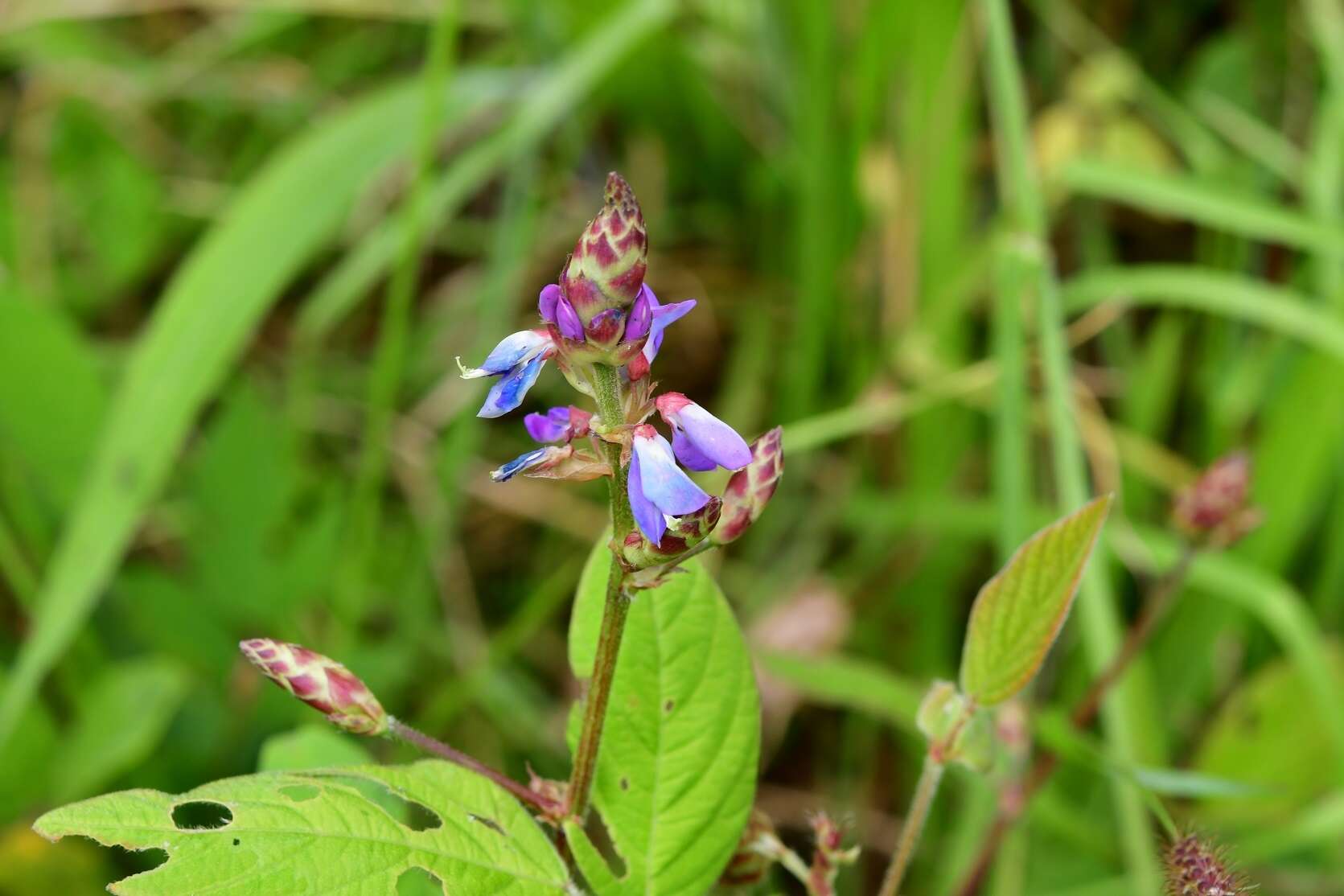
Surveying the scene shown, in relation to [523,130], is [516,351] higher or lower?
lower

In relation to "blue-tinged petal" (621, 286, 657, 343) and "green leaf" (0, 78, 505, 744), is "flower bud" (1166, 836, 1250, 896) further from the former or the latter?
"green leaf" (0, 78, 505, 744)

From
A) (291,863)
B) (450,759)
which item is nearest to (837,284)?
(450,759)

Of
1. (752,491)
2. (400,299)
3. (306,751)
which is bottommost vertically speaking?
(306,751)

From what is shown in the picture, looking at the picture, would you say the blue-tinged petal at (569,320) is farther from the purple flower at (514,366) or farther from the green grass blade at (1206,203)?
the green grass blade at (1206,203)

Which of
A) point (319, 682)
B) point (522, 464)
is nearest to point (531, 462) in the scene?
point (522, 464)

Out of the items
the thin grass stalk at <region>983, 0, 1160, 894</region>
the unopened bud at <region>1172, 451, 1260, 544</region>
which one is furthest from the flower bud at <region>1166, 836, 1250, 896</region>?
the thin grass stalk at <region>983, 0, 1160, 894</region>

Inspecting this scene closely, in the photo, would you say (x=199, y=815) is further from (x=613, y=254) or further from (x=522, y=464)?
(x=613, y=254)
